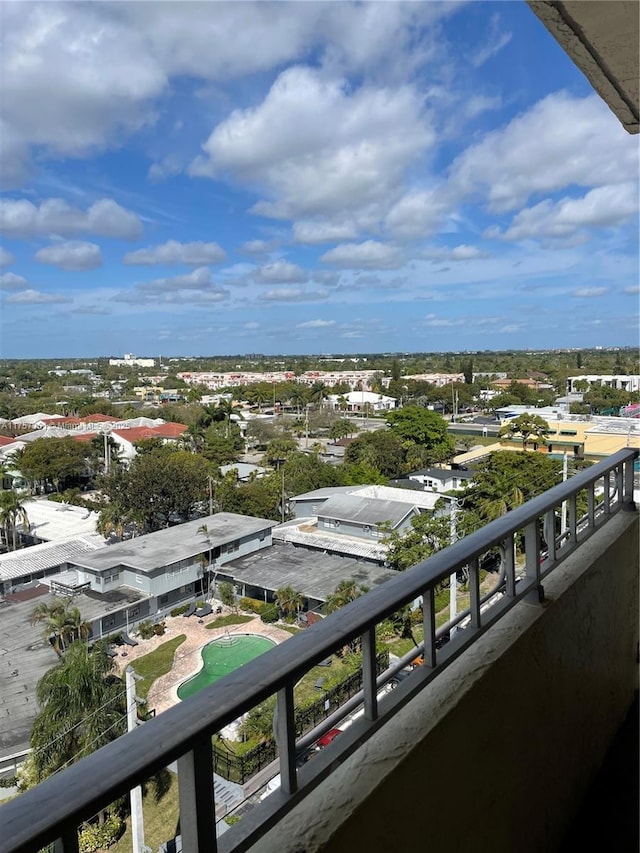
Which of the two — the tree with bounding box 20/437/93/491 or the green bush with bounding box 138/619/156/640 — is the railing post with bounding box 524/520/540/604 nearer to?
the green bush with bounding box 138/619/156/640

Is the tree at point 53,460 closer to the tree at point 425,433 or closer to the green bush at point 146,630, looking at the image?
the tree at point 425,433

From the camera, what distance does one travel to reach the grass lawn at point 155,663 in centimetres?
554

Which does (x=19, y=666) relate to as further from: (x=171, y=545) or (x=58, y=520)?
(x=58, y=520)

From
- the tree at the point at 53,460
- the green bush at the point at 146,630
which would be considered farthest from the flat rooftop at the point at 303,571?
the tree at the point at 53,460

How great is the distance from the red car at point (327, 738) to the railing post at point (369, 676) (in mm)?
43

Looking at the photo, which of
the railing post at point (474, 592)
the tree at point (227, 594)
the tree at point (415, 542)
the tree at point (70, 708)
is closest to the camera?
the railing post at point (474, 592)

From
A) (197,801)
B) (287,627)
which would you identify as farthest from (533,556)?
(287,627)

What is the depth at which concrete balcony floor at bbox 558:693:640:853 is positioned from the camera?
1077 millimetres

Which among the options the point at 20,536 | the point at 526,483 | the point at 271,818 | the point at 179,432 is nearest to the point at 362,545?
the point at 526,483

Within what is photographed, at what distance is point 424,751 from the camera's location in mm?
660

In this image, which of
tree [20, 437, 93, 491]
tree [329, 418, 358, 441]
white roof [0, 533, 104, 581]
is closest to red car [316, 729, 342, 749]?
white roof [0, 533, 104, 581]

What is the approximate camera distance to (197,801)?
440 millimetres

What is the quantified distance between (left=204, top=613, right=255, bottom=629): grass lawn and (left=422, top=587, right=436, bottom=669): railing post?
293 inches

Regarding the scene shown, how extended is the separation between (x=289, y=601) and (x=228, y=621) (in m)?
0.98
